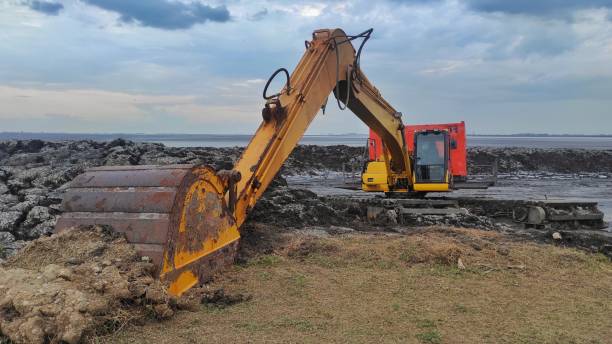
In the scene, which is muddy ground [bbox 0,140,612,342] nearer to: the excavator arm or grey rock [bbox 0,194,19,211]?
grey rock [bbox 0,194,19,211]

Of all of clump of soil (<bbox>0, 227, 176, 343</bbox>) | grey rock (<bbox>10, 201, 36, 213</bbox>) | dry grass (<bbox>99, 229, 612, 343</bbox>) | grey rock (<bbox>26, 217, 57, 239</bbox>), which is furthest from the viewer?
grey rock (<bbox>10, 201, 36, 213</bbox>)

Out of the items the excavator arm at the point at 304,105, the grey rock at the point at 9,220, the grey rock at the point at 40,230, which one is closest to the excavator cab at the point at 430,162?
the excavator arm at the point at 304,105

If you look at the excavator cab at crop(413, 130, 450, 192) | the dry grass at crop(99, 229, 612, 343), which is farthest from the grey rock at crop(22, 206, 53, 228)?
the excavator cab at crop(413, 130, 450, 192)

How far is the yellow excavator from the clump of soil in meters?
0.22

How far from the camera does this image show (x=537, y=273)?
650 centimetres

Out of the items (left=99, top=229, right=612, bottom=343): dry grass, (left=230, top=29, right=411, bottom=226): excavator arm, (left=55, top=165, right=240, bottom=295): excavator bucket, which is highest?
(left=230, top=29, right=411, bottom=226): excavator arm

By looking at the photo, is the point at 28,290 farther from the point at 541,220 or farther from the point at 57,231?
the point at 541,220

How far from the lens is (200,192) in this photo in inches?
213

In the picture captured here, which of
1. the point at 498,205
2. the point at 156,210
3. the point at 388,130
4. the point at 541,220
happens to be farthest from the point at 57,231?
the point at 498,205

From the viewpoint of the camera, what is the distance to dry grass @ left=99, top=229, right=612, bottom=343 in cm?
432

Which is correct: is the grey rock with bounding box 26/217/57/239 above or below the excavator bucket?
below

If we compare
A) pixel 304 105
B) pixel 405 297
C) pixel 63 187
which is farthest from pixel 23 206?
pixel 405 297

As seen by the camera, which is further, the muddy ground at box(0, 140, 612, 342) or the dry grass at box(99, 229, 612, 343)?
the dry grass at box(99, 229, 612, 343)

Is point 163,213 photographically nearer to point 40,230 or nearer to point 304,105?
point 304,105
